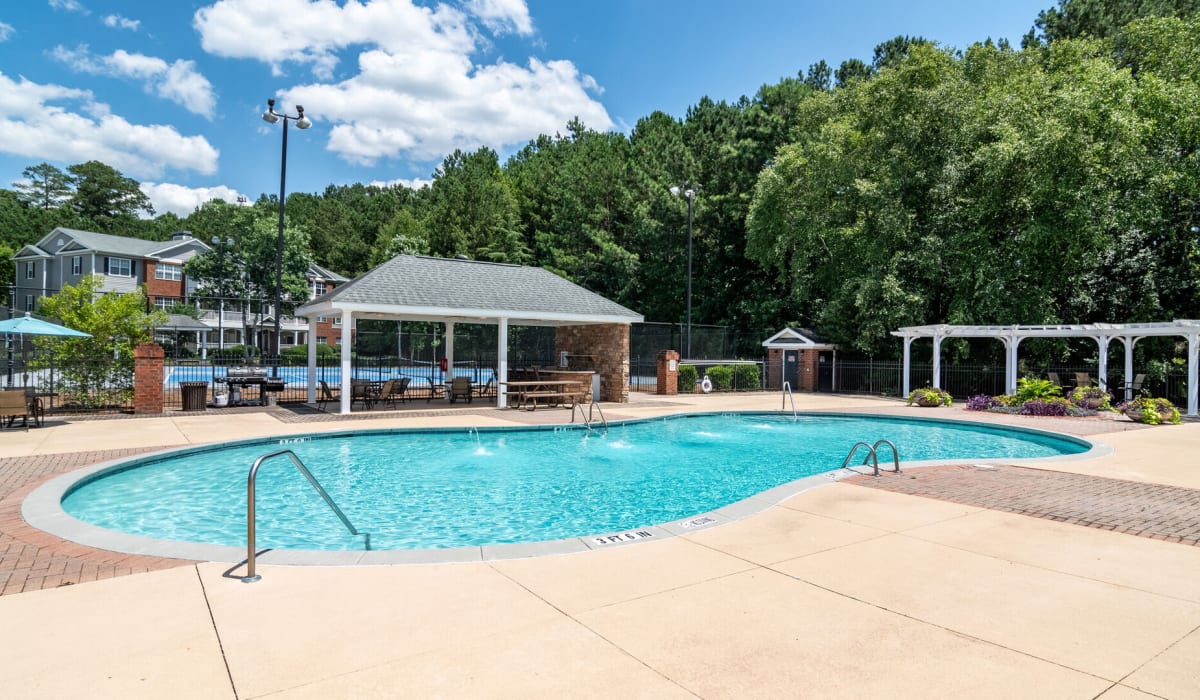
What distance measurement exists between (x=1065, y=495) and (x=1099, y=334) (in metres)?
15.0

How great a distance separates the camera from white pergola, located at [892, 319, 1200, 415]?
17484mm

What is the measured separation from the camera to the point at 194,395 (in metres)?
15.8

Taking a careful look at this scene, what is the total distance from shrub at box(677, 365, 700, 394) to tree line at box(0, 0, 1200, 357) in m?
6.26

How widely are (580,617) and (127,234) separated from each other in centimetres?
7689

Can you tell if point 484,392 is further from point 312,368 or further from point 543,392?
point 312,368

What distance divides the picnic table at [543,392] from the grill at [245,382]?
6.07 m

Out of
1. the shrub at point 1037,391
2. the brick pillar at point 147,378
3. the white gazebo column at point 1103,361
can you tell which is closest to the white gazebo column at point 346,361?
the brick pillar at point 147,378

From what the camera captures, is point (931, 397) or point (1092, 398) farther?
point (931, 397)

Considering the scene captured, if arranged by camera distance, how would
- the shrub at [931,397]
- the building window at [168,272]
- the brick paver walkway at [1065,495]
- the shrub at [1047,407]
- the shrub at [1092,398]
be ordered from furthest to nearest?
1. the building window at [168,272]
2. the shrub at [931,397]
3. the shrub at [1092,398]
4. the shrub at [1047,407]
5. the brick paver walkway at [1065,495]

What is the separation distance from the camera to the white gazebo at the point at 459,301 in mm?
15570

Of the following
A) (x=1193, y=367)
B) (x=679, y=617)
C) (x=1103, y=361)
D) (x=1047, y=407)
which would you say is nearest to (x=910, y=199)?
(x=1103, y=361)

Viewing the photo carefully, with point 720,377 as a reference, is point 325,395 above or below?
below

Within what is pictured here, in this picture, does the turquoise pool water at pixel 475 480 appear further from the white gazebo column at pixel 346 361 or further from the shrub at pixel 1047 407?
the white gazebo column at pixel 346 361

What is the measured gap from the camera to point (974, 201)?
78.5 ft
